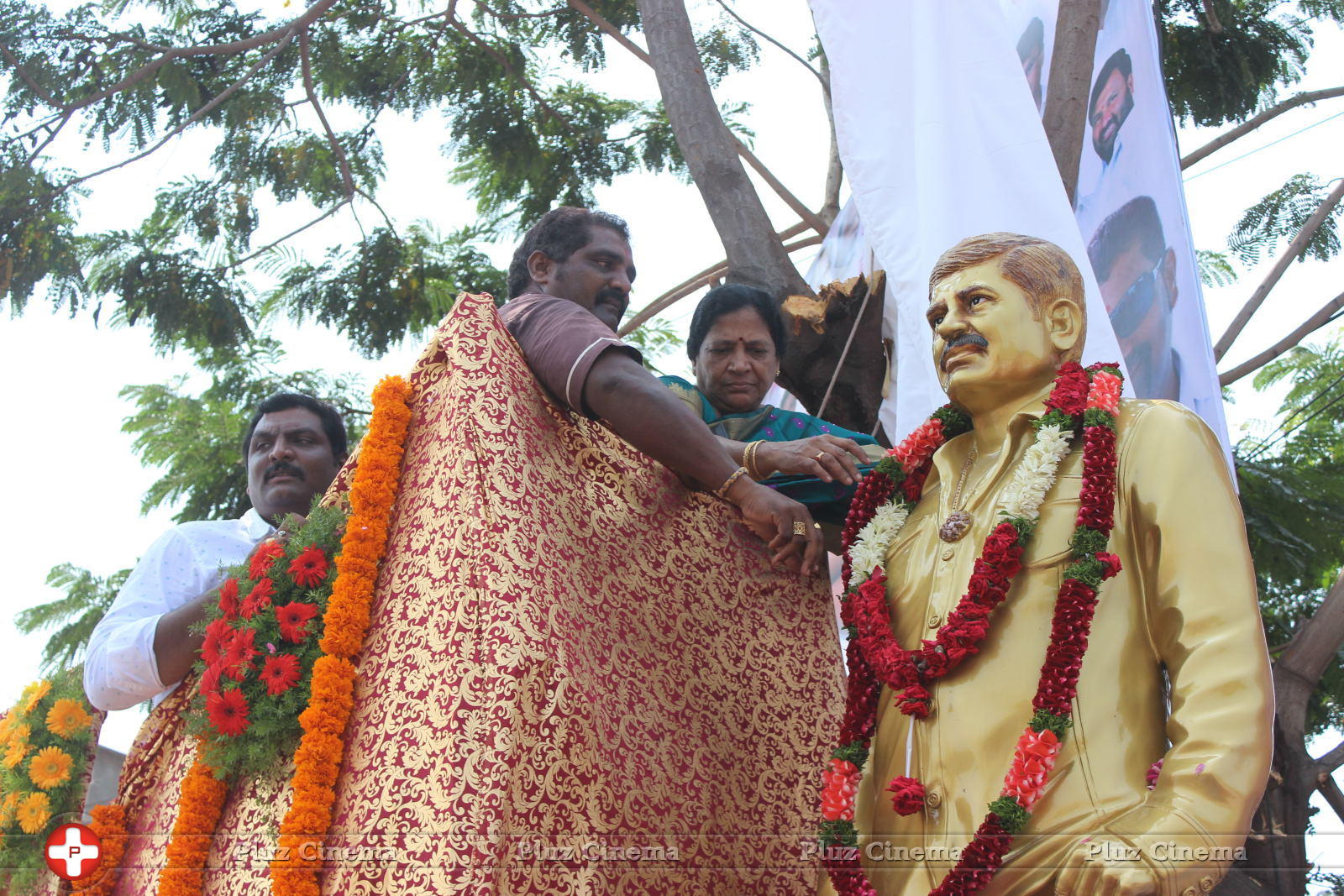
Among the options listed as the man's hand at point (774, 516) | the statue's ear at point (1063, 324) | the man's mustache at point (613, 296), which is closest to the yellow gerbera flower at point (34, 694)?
the man's mustache at point (613, 296)

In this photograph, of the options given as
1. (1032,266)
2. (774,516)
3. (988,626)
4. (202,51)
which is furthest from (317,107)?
(988,626)

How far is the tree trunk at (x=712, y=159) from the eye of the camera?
6242 mm

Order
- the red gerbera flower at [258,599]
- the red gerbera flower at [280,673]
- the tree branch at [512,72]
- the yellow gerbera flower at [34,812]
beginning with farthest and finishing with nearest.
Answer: the tree branch at [512,72]
the yellow gerbera flower at [34,812]
the red gerbera flower at [258,599]
the red gerbera flower at [280,673]

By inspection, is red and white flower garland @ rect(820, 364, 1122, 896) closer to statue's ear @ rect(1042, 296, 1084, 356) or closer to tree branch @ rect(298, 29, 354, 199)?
statue's ear @ rect(1042, 296, 1084, 356)

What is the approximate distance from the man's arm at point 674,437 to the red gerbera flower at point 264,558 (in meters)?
Result: 0.93

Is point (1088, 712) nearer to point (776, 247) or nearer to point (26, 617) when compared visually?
point (776, 247)

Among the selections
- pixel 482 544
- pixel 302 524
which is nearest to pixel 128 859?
pixel 302 524

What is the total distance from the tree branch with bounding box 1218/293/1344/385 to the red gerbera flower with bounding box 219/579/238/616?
15.8ft

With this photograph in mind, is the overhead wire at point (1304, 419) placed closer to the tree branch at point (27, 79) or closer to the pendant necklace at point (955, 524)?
the pendant necklace at point (955, 524)

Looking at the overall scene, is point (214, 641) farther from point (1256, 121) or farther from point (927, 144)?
point (1256, 121)

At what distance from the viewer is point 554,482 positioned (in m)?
3.72

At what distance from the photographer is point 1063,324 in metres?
3.23

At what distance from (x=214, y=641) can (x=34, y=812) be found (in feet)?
3.75

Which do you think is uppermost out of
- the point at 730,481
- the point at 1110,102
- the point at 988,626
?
the point at 1110,102
